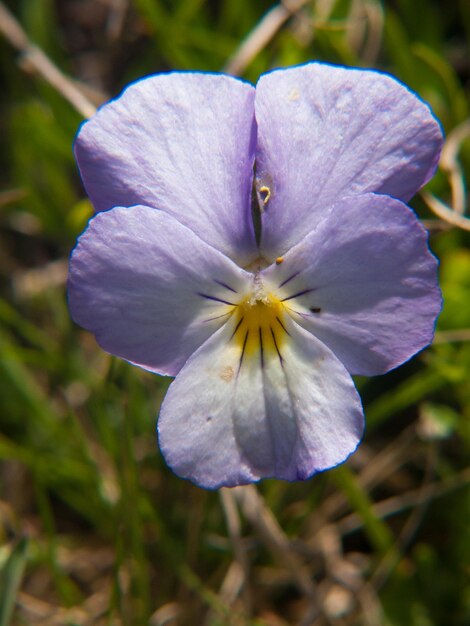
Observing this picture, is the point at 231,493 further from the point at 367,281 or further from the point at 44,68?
the point at 44,68

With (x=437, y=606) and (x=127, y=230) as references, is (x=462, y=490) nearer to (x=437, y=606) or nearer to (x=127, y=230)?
(x=437, y=606)

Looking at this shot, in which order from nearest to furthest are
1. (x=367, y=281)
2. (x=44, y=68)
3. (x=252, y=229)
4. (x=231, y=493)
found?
(x=367, y=281) < (x=252, y=229) < (x=231, y=493) < (x=44, y=68)

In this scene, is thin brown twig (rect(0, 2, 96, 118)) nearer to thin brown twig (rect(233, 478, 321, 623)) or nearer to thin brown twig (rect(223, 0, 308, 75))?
thin brown twig (rect(223, 0, 308, 75))

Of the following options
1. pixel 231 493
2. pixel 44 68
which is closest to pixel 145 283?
pixel 231 493

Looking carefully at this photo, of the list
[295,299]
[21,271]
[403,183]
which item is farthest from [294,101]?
[21,271]

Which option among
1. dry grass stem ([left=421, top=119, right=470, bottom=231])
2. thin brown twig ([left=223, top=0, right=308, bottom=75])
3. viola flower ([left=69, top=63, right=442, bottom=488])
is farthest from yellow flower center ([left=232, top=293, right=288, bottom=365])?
thin brown twig ([left=223, top=0, right=308, bottom=75])

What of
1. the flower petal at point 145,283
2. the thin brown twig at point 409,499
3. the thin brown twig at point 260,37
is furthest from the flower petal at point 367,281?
the thin brown twig at point 260,37
